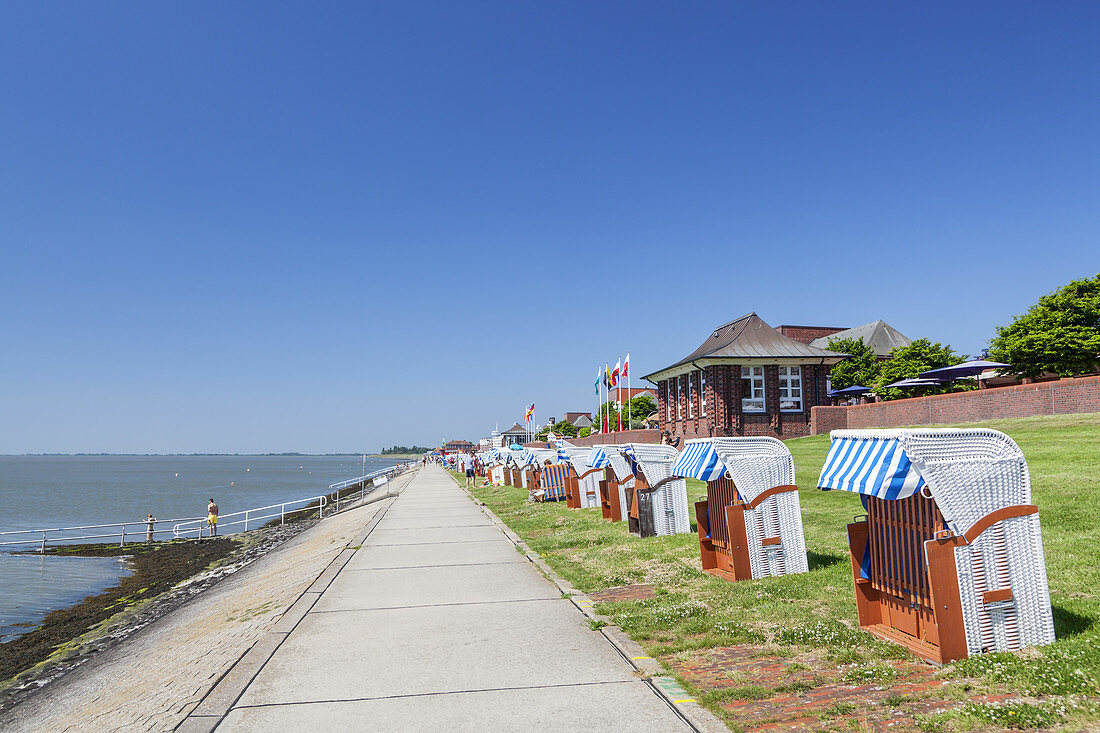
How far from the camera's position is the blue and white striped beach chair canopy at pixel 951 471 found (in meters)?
4.97

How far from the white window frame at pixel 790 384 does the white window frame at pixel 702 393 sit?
12.6ft

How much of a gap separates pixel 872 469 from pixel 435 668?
12.0 ft

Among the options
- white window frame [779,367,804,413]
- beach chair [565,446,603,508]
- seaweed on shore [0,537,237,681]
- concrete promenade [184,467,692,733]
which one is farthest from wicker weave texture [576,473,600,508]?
white window frame [779,367,804,413]

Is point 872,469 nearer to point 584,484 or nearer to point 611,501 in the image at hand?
point 611,501

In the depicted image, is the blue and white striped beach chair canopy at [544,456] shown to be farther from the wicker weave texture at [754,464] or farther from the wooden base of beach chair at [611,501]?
the wicker weave texture at [754,464]

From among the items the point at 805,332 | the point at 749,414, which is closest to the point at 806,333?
the point at 805,332

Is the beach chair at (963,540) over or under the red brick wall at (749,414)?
under

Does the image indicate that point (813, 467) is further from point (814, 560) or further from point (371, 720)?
point (371, 720)

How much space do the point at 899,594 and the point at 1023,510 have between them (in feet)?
3.49

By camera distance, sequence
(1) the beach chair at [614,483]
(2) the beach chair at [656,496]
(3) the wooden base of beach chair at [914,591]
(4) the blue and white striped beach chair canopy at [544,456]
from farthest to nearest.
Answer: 1. (4) the blue and white striped beach chair canopy at [544,456]
2. (1) the beach chair at [614,483]
3. (2) the beach chair at [656,496]
4. (3) the wooden base of beach chair at [914,591]

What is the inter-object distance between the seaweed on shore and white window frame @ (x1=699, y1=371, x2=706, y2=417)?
23.2 meters

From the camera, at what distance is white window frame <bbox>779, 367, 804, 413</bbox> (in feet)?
122

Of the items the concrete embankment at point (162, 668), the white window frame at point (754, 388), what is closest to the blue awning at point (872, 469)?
the concrete embankment at point (162, 668)

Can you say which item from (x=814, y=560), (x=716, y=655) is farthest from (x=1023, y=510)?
(x=814, y=560)
